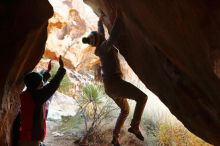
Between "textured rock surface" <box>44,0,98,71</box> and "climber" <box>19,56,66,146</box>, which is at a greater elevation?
"climber" <box>19,56,66,146</box>

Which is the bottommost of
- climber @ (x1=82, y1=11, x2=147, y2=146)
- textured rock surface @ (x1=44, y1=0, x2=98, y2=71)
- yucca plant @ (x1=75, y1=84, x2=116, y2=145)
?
textured rock surface @ (x1=44, y1=0, x2=98, y2=71)

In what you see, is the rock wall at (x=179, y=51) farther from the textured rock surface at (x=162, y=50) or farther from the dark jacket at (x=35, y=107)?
the dark jacket at (x=35, y=107)

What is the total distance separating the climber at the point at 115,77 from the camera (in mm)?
7242

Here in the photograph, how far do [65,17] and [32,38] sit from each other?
1557 centimetres

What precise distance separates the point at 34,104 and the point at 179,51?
8.02 ft

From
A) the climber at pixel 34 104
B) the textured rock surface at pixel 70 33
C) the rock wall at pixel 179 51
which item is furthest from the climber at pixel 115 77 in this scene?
A: the textured rock surface at pixel 70 33

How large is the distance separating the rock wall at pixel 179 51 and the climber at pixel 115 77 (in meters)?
0.43

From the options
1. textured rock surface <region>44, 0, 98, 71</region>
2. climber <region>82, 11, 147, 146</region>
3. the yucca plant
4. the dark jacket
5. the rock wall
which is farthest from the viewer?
textured rock surface <region>44, 0, 98, 71</region>

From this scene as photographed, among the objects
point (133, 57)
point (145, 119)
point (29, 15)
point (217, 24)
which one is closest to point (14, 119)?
point (29, 15)

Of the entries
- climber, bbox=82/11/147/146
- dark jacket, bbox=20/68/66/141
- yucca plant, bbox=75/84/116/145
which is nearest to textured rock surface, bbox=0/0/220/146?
climber, bbox=82/11/147/146

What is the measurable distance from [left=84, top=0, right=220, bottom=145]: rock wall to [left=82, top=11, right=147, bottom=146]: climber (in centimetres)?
43

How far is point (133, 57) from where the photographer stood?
7973 mm

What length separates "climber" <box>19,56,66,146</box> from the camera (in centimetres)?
541

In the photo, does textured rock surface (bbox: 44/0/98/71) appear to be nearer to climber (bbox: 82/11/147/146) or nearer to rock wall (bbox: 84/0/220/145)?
rock wall (bbox: 84/0/220/145)
